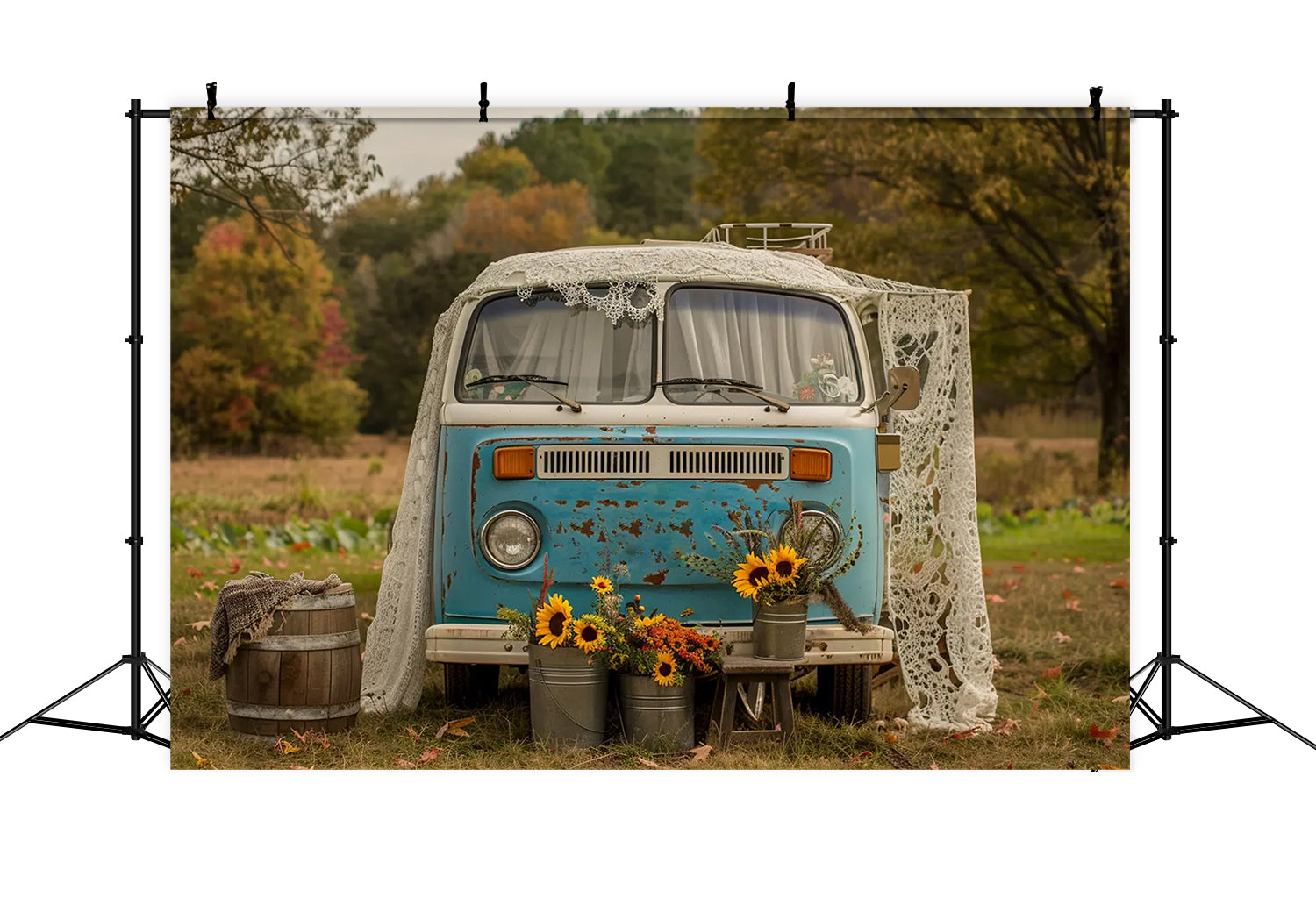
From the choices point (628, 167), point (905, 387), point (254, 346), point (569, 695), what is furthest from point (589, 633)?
point (628, 167)

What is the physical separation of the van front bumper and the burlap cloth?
55 cm

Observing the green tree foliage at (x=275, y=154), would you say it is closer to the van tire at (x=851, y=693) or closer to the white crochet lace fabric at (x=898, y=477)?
the white crochet lace fabric at (x=898, y=477)

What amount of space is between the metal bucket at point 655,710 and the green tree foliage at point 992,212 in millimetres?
8858

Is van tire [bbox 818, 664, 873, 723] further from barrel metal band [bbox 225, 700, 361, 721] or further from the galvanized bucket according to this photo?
barrel metal band [bbox 225, 700, 361, 721]

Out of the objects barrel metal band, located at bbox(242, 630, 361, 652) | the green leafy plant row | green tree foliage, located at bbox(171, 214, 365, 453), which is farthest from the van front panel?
green tree foliage, located at bbox(171, 214, 365, 453)

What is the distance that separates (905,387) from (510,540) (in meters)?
1.84

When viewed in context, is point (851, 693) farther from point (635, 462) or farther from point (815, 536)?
point (635, 462)

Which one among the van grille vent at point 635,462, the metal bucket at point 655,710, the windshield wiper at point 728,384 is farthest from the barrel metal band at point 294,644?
the windshield wiper at point 728,384

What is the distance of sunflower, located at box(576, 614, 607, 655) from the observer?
525 centimetres

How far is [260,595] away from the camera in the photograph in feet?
18.0

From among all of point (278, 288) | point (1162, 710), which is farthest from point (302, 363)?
point (1162, 710)

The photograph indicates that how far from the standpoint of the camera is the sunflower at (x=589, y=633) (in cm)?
525

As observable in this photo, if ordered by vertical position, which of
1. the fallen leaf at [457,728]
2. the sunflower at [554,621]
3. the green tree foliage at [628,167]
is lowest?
the fallen leaf at [457,728]

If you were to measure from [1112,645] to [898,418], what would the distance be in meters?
2.51
